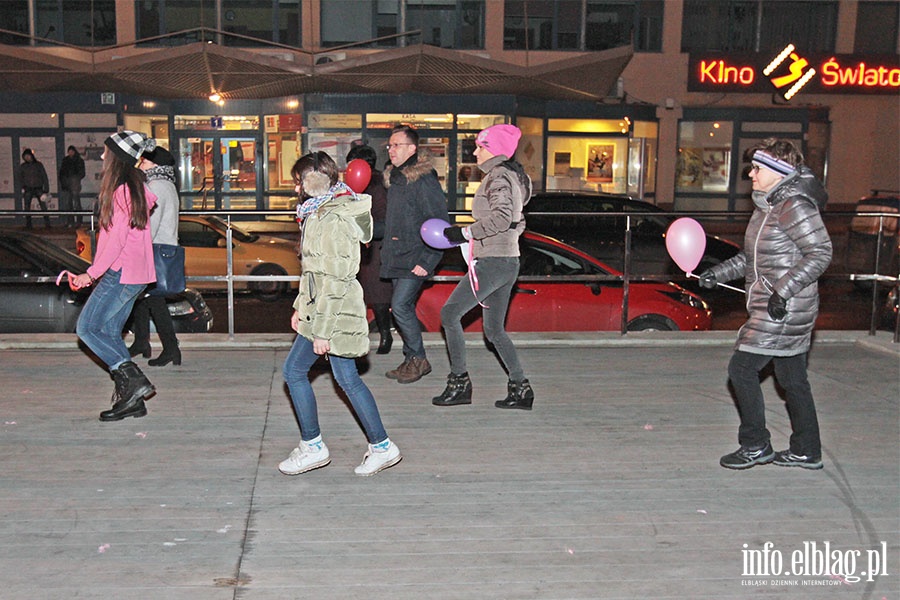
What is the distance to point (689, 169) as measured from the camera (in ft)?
96.5

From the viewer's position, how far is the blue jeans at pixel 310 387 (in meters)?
5.21

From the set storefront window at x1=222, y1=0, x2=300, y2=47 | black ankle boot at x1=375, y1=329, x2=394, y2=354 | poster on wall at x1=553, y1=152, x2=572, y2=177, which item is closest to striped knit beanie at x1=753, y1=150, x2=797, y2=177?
black ankle boot at x1=375, y1=329, x2=394, y2=354

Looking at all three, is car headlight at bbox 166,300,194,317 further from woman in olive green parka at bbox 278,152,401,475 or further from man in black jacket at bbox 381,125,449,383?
woman in olive green parka at bbox 278,152,401,475

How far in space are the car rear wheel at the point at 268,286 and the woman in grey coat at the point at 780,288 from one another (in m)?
9.10

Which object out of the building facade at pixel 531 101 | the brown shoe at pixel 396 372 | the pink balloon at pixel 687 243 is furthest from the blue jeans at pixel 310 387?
the building facade at pixel 531 101

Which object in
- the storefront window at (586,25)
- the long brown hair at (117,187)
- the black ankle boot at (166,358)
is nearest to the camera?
the long brown hair at (117,187)

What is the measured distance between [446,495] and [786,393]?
2084mm

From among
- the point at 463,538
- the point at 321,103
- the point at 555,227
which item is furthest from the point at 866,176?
the point at 463,538

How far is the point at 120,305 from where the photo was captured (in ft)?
20.5

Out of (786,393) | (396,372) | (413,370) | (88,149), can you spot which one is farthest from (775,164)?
(88,149)

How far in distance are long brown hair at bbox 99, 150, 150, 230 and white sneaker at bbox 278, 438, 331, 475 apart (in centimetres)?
190

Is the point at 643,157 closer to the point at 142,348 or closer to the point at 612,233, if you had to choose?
the point at 612,233

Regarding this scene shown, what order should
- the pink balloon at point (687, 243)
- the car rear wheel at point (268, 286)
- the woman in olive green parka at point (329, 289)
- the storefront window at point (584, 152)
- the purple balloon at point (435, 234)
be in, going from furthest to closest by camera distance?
1. the storefront window at point (584, 152)
2. the car rear wheel at point (268, 286)
3. the purple balloon at point (435, 234)
4. the pink balloon at point (687, 243)
5. the woman in olive green parka at point (329, 289)

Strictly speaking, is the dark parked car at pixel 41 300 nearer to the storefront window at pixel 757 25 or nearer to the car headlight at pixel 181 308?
the car headlight at pixel 181 308
